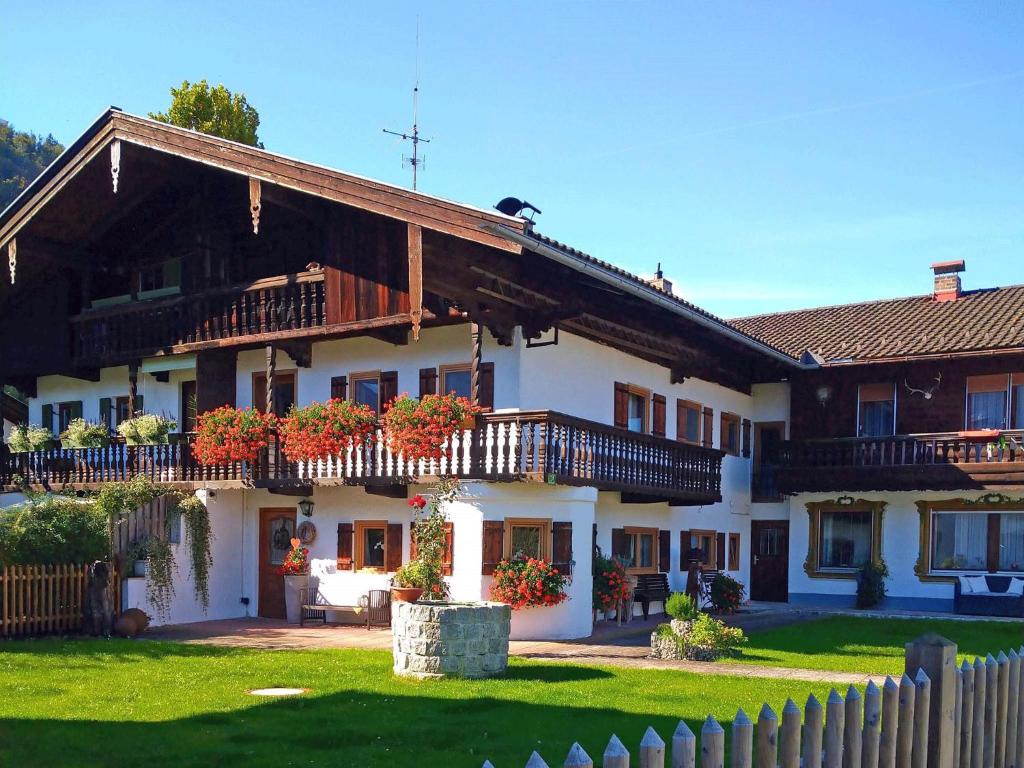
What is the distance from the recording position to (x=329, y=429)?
17266 millimetres

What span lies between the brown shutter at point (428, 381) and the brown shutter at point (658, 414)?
16.7ft

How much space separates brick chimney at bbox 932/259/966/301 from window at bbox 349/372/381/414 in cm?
1573

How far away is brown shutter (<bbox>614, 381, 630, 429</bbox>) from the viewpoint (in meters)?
20.1

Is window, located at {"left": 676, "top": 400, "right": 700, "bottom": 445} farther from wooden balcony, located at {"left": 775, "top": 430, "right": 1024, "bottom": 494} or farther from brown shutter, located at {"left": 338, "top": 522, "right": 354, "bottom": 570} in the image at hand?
brown shutter, located at {"left": 338, "top": 522, "right": 354, "bottom": 570}

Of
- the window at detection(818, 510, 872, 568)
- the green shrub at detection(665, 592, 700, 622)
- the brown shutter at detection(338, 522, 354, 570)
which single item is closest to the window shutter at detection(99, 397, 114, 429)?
the brown shutter at detection(338, 522, 354, 570)

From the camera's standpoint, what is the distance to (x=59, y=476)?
22.2 m

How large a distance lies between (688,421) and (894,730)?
59.3 ft

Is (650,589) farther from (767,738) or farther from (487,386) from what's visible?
(767,738)

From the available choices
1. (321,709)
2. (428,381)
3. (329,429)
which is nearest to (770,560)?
(428,381)

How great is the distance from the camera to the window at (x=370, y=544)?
18641mm

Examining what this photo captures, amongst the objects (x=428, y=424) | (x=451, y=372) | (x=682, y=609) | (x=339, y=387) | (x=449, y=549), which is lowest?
(x=682, y=609)

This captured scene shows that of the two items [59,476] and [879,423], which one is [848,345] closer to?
[879,423]

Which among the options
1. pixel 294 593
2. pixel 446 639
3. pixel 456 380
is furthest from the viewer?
pixel 294 593

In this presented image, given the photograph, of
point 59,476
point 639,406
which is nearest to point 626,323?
point 639,406
